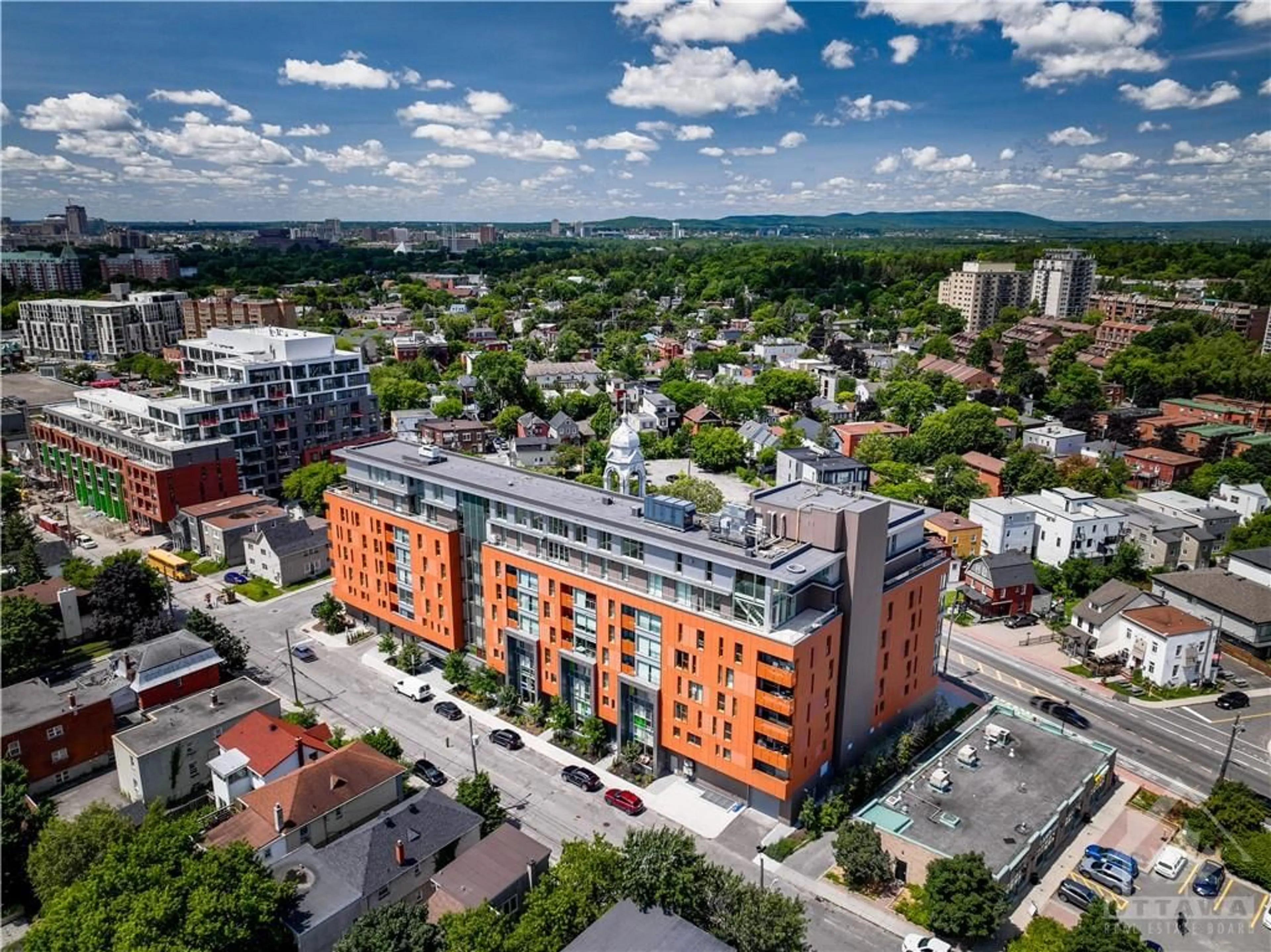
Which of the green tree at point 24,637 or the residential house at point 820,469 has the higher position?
the residential house at point 820,469

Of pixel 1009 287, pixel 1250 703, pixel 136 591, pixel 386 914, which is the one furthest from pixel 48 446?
pixel 1009 287

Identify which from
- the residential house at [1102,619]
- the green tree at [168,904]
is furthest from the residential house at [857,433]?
the green tree at [168,904]

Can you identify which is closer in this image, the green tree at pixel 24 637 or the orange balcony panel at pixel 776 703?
the orange balcony panel at pixel 776 703

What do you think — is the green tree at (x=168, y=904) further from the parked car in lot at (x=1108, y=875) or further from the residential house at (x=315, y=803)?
the parked car in lot at (x=1108, y=875)

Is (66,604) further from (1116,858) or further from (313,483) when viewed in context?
(1116,858)

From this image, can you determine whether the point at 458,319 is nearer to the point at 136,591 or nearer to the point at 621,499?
the point at 136,591

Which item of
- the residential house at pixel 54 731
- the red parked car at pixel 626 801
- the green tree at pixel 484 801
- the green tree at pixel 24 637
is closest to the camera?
the green tree at pixel 484 801

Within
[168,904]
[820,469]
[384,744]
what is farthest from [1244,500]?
[168,904]
